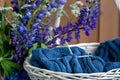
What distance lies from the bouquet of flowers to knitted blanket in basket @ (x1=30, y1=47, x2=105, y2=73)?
3.4 inches

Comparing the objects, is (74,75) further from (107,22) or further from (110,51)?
(107,22)

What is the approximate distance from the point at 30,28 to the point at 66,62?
8.1 inches

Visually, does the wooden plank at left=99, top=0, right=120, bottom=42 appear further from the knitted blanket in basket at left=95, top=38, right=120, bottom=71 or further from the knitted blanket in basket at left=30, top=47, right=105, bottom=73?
the knitted blanket in basket at left=30, top=47, right=105, bottom=73

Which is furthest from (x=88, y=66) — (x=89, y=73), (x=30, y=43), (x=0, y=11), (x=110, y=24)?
(x=110, y=24)

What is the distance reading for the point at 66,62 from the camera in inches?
25.4

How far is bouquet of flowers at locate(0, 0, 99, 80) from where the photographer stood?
30.1 inches

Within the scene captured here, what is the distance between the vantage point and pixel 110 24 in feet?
4.58

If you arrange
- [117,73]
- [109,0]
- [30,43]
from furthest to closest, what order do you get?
[109,0] < [30,43] < [117,73]

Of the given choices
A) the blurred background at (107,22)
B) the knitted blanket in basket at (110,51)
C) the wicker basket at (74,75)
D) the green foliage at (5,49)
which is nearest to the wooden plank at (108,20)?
the blurred background at (107,22)

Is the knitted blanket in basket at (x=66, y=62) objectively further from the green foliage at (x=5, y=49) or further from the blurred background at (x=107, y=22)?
the blurred background at (x=107, y=22)

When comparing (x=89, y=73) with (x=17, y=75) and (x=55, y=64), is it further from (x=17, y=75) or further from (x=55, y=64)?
(x=17, y=75)

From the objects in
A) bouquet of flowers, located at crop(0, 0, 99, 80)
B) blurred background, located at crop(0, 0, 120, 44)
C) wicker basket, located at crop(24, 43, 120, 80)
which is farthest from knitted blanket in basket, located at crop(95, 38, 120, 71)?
blurred background, located at crop(0, 0, 120, 44)

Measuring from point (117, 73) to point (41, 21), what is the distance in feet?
0.99

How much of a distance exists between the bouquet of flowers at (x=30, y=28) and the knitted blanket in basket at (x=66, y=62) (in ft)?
0.28
